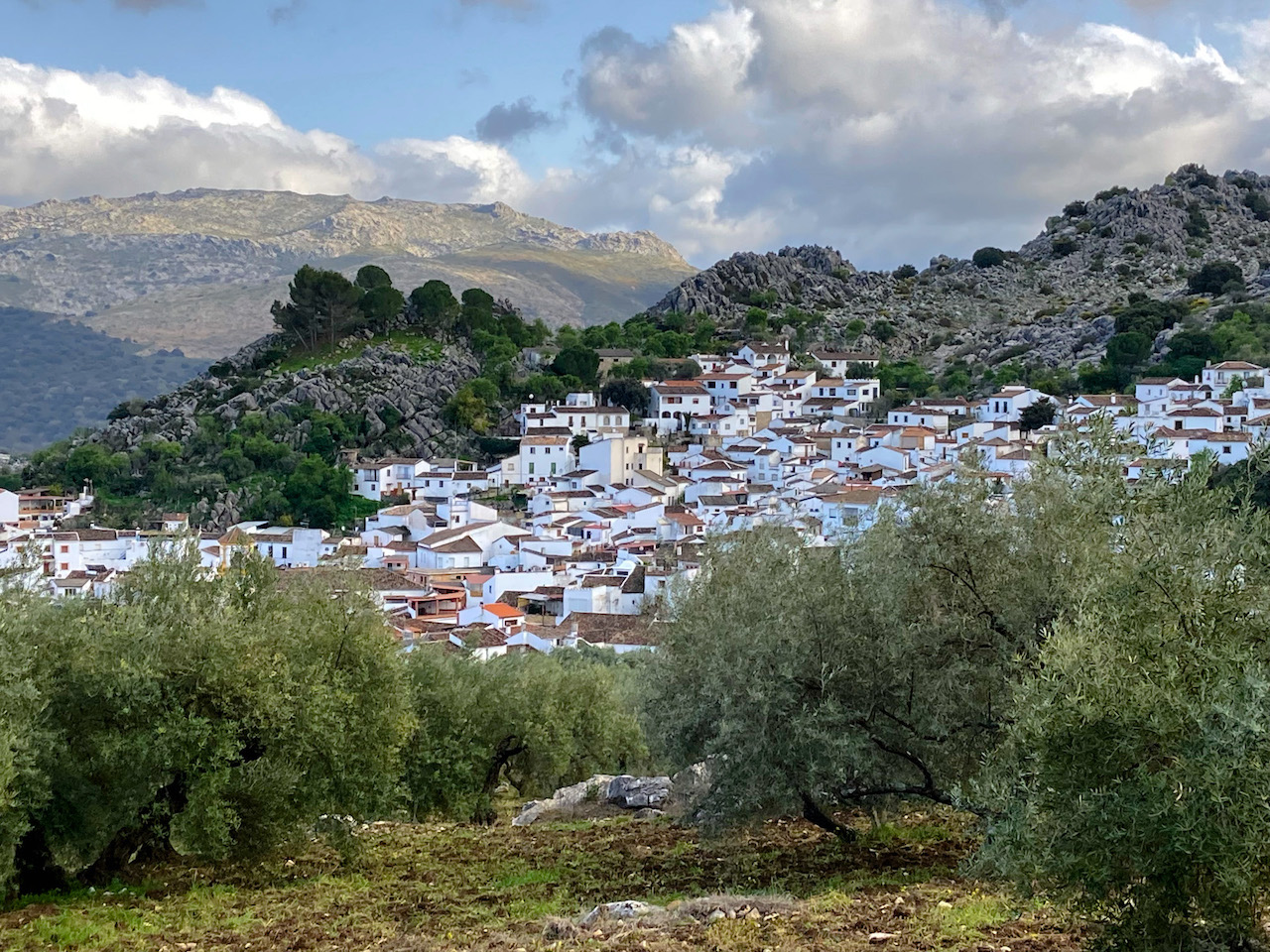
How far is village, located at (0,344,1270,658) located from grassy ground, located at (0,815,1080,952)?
2606 centimetres

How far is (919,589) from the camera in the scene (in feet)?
47.3

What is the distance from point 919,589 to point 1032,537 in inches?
56.3

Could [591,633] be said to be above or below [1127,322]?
below

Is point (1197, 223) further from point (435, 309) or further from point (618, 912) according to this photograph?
point (618, 912)

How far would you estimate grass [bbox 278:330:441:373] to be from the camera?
341 ft

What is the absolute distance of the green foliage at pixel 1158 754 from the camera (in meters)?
8.03

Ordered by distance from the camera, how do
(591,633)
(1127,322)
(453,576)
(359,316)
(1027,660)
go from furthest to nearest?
(359,316), (1127,322), (453,576), (591,633), (1027,660)

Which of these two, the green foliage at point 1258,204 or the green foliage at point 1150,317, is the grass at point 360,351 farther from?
the green foliage at point 1258,204

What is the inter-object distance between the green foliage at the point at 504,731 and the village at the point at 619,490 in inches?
563

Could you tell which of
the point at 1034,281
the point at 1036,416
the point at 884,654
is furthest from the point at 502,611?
the point at 1034,281

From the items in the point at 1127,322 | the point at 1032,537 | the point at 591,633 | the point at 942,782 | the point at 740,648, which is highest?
the point at 1127,322

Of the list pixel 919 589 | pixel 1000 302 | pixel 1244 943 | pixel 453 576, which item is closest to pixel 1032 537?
pixel 919 589

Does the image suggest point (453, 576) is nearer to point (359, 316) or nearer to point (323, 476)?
point (323, 476)

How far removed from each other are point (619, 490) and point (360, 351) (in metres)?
37.9
